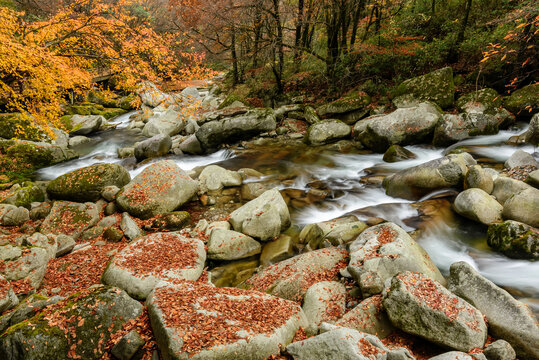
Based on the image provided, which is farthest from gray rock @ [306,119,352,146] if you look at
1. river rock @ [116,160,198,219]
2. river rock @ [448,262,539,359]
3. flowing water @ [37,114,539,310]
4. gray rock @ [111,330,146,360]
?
gray rock @ [111,330,146,360]

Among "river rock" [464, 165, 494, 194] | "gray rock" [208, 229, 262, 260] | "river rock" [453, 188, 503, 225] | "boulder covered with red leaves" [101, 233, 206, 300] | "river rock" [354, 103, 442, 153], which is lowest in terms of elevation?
"gray rock" [208, 229, 262, 260]

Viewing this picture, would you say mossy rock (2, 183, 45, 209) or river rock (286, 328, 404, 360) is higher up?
river rock (286, 328, 404, 360)

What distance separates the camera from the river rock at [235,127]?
13.5 m

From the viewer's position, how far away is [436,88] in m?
12.3

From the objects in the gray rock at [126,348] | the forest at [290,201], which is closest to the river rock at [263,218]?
the forest at [290,201]

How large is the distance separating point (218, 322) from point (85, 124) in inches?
727

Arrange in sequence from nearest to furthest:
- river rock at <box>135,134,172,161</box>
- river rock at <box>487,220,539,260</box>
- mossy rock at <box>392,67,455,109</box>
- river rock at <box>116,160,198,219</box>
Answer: river rock at <box>487,220,539,260</box> → river rock at <box>116,160,198,219</box> → mossy rock at <box>392,67,455,109</box> → river rock at <box>135,134,172,161</box>

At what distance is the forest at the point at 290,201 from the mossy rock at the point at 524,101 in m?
0.08

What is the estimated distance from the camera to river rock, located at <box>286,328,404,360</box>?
290 centimetres

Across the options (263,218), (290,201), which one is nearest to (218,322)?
(263,218)

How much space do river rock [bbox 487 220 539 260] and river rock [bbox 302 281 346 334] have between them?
10.6 ft

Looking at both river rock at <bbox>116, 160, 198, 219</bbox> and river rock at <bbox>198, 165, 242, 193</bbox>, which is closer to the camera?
river rock at <bbox>116, 160, 198, 219</bbox>

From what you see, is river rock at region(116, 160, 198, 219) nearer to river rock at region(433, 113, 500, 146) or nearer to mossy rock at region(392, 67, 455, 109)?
river rock at region(433, 113, 500, 146)

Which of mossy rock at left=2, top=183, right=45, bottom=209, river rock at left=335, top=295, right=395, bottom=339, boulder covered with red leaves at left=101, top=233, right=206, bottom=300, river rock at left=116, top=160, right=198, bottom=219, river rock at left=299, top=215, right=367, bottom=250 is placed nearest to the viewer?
river rock at left=335, top=295, right=395, bottom=339
